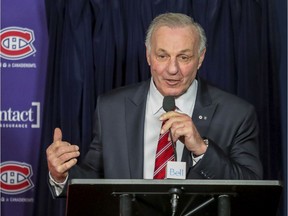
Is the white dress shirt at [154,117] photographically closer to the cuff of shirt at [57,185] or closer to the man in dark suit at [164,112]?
the man in dark suit at [164,112]

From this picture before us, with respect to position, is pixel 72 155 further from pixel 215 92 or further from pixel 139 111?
pixel 215 92

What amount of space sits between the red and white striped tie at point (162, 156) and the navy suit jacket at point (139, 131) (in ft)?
0.20

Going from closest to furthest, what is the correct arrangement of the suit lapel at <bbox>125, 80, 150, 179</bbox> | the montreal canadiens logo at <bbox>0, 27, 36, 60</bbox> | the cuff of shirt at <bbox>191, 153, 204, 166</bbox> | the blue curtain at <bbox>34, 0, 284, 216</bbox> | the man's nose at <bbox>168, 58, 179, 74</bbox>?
the cuff of shirt at <bbox>191, 153, 204, 166</bbox> → the man's nose at <bbox>168, 58, 179, 74</bbox> → the suit lapel at <bbox>125, 80, 150, 179</bbox> → the blue curtain at <bbox>34, 0, 284, 216</bbox> → the montreal canadiens logo at <bbox>0, 27, 36, 60</bbox>

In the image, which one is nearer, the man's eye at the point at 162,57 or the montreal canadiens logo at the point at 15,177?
the man's eye at the point at 162,57

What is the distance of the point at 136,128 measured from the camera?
8.99 feet

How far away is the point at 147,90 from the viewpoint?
2836 mm

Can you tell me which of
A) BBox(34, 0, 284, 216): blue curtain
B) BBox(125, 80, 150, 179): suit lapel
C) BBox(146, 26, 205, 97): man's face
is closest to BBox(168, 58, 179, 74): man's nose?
BBox(146, 26, 205, 97): man's face

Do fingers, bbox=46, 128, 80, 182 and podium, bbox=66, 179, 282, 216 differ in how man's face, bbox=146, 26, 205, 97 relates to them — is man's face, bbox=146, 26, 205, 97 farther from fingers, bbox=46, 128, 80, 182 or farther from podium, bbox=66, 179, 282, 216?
podium, bbox=66, 179, 282, 216

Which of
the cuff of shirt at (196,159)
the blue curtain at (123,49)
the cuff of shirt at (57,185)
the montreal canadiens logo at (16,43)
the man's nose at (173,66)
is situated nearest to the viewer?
the cuff of shirt at (196,159)

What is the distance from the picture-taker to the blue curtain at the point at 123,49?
3.34m

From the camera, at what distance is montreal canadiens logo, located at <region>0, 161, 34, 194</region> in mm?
3490

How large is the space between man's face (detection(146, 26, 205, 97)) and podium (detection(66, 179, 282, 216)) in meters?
0.79

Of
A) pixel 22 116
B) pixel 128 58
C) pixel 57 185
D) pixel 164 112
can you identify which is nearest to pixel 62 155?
pixel 57 185

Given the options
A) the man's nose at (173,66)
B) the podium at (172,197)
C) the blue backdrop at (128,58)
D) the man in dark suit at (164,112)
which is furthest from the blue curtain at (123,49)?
the podium at (172,197)
